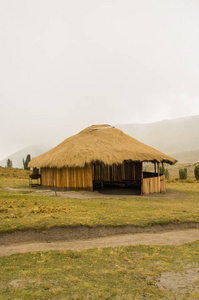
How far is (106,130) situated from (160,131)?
16634 centimetres

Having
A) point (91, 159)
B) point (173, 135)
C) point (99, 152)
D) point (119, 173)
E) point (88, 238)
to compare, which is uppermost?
point (173, 135)

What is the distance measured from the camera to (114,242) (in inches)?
294

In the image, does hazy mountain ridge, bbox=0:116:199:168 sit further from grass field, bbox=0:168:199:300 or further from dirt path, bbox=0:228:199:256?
grass field, bbox=0:168:199:300

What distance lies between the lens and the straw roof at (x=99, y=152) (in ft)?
57.1

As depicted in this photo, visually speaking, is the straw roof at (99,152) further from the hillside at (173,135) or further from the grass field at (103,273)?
the hillside at (173,135)

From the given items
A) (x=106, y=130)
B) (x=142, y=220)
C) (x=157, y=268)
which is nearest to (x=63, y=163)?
(x=106, y=130)

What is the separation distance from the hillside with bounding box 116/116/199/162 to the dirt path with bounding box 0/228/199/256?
438ft

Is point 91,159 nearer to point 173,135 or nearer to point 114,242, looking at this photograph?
point 114,242

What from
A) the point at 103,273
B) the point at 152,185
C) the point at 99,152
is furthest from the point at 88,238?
the point at 152,185

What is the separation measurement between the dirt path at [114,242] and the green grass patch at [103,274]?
496mm

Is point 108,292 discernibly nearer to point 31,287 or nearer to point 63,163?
point 31,287

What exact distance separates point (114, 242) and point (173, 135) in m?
170

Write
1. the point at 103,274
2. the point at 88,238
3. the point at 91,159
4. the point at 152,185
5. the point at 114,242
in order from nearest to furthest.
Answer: the point at 103,274 → the point at 114,242 → the point at 88,238 → the point at 91,159 → the point at 152,185

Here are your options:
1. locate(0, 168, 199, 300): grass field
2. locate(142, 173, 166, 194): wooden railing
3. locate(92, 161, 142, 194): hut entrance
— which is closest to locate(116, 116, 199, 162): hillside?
locate(92, 161, 142, 194): hut entrance
